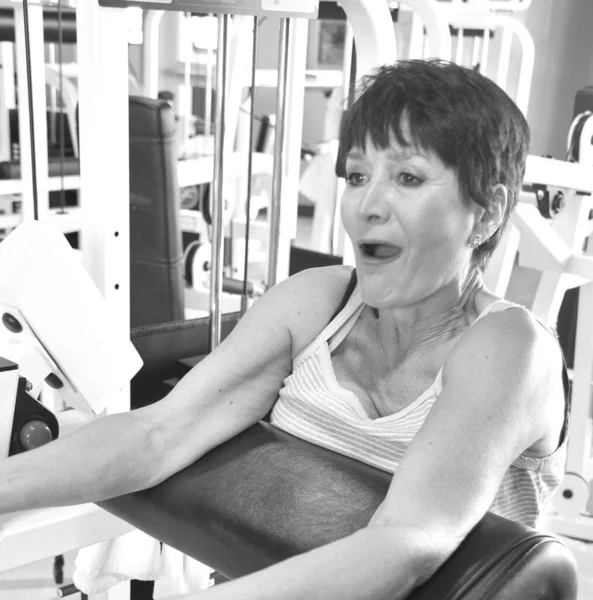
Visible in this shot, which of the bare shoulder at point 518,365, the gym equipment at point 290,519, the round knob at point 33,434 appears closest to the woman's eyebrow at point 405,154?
the bare shoulder at point 518,365

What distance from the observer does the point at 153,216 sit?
2.34m

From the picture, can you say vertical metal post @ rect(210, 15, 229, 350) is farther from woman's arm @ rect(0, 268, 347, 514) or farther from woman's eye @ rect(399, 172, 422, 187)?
woman's eye @ rect(399, 172, 422, 187)

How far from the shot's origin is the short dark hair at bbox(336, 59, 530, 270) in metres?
1.07

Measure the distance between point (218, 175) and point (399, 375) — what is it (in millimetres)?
496

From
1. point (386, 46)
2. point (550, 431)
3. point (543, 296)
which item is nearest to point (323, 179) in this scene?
point (543, 296)

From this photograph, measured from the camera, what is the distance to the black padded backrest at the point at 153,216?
2.30m

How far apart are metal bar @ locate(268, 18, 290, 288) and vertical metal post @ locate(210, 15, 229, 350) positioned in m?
0.13

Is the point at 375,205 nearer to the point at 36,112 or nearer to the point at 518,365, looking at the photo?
the point at 518,365

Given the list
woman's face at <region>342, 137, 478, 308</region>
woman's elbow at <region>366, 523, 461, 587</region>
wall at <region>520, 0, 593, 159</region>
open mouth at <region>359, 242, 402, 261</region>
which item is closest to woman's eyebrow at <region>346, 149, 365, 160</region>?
woman's face at <region>342, 137, 478, 308</region>

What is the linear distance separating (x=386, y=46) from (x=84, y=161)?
0.63 meters

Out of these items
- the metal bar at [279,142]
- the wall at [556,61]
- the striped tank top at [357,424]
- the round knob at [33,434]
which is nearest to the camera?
the striped tank top at [357,424]

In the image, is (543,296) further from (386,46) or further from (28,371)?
(28,371)

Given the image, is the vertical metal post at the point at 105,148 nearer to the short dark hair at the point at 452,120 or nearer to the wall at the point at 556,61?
the short dark hair at the point at 452,120

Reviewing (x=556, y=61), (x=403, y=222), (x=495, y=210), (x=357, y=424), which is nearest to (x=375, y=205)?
(x=403, y=222)
